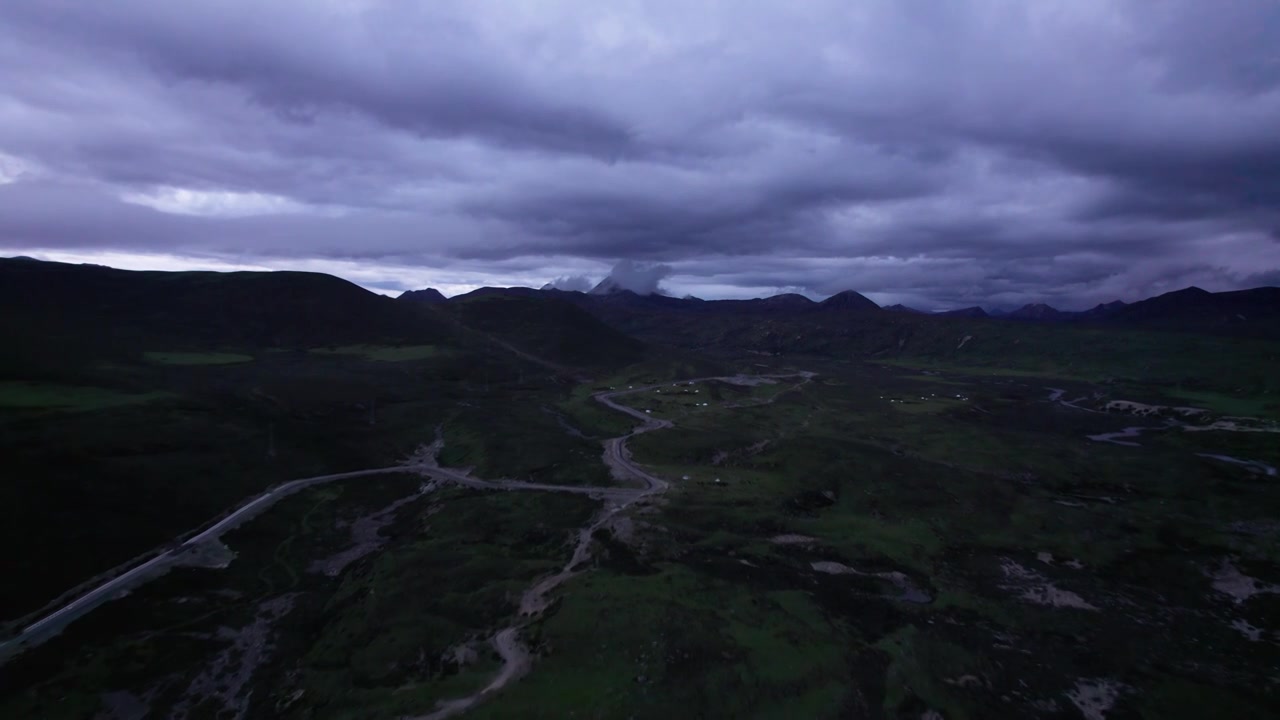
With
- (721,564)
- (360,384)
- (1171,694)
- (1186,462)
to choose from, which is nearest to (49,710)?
(721,564)

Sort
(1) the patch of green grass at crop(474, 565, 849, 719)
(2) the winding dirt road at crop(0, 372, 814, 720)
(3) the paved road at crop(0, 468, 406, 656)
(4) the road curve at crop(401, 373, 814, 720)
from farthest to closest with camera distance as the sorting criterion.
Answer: (3) the paved road at crop(0, 468, 406, 656), (2) the winding dirt road at crop(0, 372, 814, 720), (4) the road curve at crop(401, 373, 814, 720), (1) the patch of green grass at crop(474, 565, 849, 719)

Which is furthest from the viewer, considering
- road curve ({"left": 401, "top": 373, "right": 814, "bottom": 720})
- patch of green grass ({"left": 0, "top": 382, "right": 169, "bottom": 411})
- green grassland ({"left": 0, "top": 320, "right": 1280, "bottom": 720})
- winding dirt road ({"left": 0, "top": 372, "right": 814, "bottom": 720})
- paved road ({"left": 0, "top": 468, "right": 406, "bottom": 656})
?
patch of green grass ({"left": 0, "top": 382, "right": 169, "bottom": 411})

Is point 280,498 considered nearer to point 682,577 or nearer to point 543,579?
point 543,579

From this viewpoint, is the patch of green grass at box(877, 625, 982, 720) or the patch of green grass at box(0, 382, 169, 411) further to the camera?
the patch of green grass at box(0, 382, 169, 411)

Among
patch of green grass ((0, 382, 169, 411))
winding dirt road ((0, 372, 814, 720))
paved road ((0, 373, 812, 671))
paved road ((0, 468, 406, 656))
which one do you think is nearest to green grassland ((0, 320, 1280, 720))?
winding dirt road ((0, 372, 814, 720))

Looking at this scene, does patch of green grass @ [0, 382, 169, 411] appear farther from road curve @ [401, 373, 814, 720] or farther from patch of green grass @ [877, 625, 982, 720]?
patch of green grass @ [877, 625, 982, 720]

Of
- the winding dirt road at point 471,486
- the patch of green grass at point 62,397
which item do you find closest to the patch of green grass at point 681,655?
the winding dirt road at point 471,486

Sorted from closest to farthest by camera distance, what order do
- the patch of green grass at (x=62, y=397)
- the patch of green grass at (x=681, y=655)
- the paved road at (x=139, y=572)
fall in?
the patch of green grass at (x=681, y=655) → the paved road at (x=139, y=572) → the patch of green grass at (x=62, y=397)

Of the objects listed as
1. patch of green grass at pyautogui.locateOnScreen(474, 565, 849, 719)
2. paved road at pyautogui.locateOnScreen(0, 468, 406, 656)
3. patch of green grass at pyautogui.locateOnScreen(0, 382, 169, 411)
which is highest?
patch of green grass at pyautogui.locateOnScreen(0, 382, 169, 411)

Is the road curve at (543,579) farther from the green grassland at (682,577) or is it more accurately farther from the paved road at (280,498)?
the green grassland at (682,577)
